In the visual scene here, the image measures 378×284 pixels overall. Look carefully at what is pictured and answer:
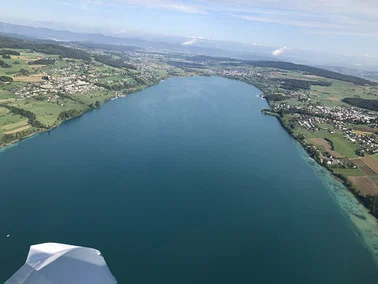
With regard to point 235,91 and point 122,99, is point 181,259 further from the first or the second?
point 235,91

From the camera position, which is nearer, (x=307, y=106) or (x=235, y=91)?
(x=307, y=106)

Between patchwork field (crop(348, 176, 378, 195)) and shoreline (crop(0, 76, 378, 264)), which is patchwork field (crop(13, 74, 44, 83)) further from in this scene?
patchwork field (crop(348, 176, 378, 195))

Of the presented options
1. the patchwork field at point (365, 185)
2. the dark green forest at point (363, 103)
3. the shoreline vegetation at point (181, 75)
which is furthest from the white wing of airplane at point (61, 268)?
the dark green forest at point (363, 103)

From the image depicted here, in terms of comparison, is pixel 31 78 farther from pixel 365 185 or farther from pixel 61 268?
pixel 365 185

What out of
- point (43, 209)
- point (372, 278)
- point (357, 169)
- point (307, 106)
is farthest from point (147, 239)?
point (307, 106)

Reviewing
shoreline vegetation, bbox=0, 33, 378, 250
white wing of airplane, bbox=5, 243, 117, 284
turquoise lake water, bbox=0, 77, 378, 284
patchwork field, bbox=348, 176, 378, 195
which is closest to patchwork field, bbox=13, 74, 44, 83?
shoreline vegetation, bbox=0, 33, 378, 250

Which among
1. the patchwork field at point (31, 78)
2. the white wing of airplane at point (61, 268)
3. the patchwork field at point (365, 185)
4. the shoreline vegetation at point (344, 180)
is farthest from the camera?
the patchwork field at point (31, 78)

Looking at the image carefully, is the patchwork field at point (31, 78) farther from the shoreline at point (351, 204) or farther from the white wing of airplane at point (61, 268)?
the shoreline at point (351, 204)
